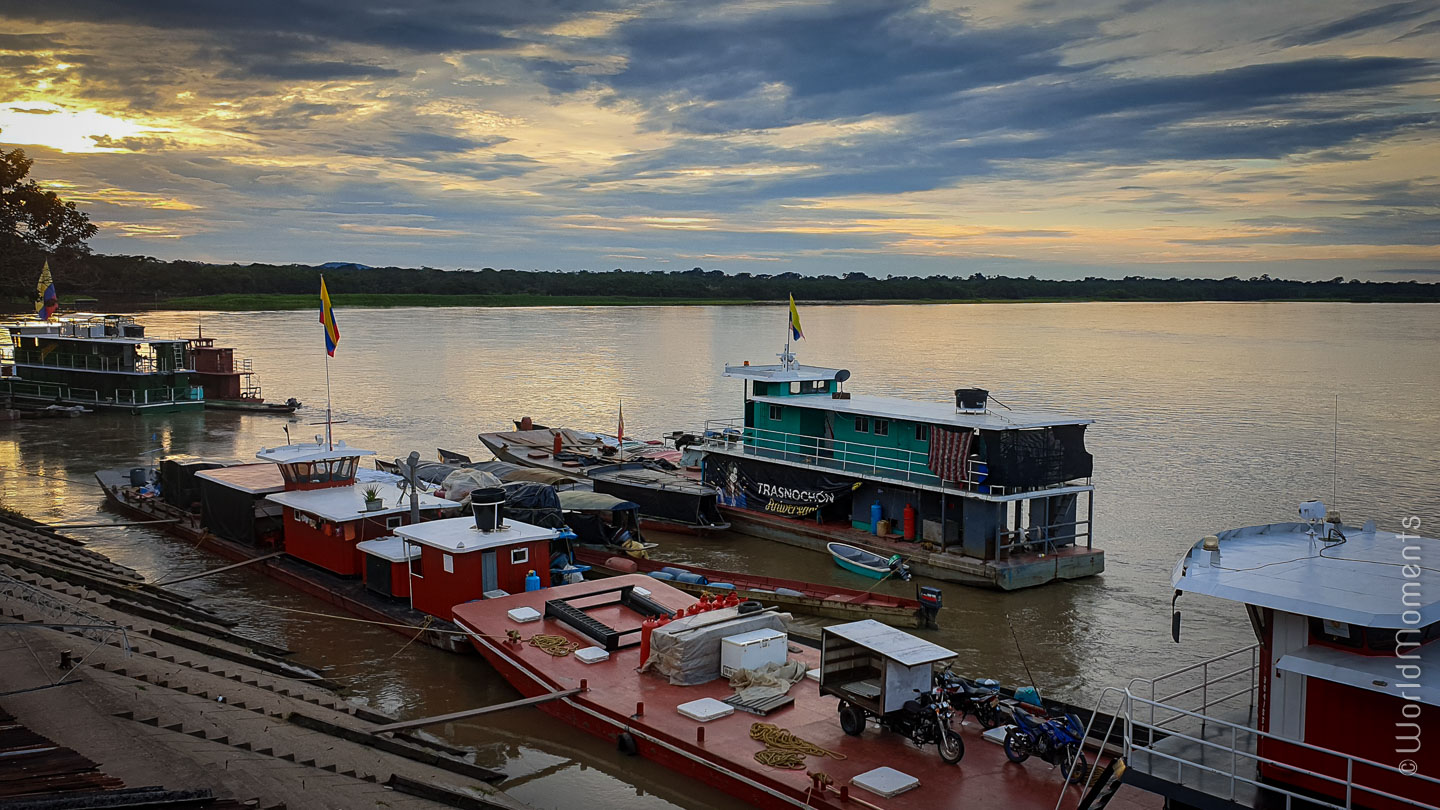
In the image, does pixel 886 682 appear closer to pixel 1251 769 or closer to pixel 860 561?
pixel 1251 769

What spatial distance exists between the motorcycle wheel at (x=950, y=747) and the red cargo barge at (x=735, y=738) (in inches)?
4.7

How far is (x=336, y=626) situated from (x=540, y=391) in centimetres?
5125

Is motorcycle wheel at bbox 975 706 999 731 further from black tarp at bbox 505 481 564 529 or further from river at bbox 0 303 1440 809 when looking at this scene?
black tarp at bbox 505 481 564 529

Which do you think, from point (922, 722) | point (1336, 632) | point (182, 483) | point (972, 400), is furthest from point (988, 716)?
point (182, 483)

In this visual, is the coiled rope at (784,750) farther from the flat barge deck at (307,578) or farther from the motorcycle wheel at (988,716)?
the flat barge deck at (307,578)

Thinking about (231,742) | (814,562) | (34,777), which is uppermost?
(34,777)

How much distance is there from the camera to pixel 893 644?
14797 millimetres

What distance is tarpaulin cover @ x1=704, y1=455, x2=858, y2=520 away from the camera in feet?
108

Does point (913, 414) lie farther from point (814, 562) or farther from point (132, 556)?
point (132, 556)

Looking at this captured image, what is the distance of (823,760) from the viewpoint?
1425 centimetres

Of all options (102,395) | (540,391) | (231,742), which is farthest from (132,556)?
(540,391)

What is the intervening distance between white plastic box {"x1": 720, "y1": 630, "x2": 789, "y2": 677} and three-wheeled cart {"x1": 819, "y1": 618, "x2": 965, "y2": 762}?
220 cm

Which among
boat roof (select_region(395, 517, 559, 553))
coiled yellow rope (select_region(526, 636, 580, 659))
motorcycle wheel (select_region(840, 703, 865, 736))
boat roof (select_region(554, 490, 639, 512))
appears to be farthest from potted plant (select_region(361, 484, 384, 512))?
motorcycle wheel (select_region(840, 703, 865, 736))

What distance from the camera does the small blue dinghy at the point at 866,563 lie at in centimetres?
2852
